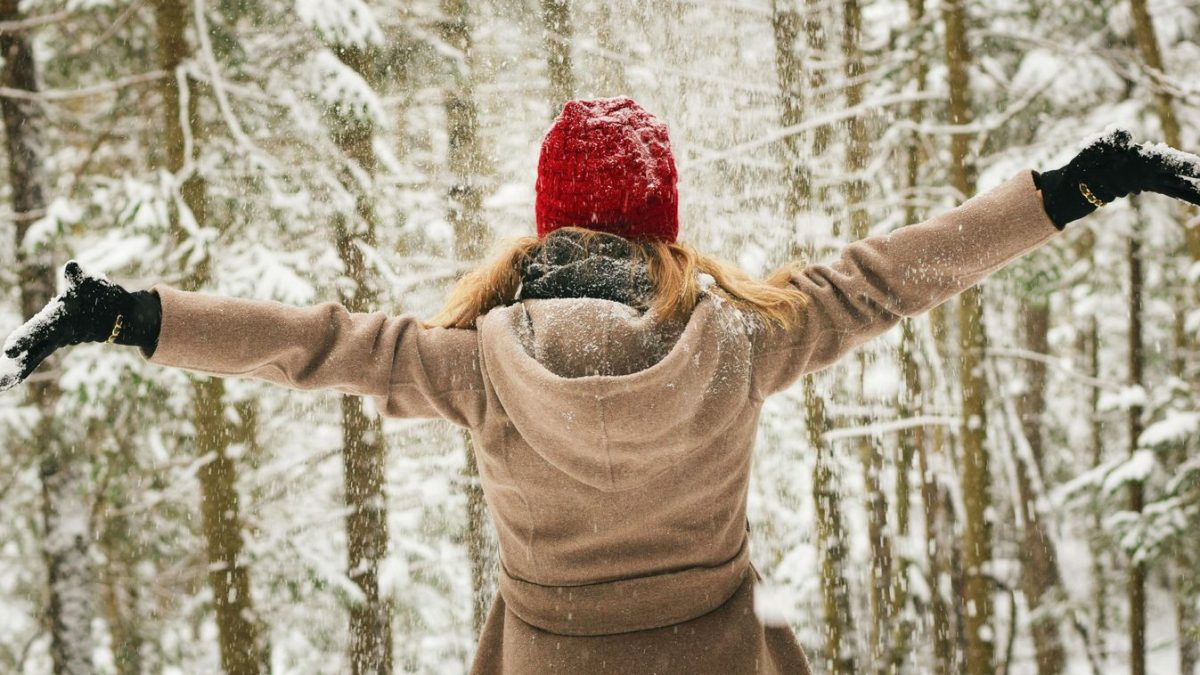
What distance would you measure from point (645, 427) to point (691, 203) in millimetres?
5898

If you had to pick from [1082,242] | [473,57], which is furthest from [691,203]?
[1082,242]

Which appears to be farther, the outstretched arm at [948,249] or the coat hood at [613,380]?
the outstretched arm at [948,249]

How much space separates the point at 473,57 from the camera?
315 inches

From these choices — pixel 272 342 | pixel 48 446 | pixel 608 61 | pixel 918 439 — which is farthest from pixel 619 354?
pixel 918 439

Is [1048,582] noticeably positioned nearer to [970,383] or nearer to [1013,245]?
[970,383]

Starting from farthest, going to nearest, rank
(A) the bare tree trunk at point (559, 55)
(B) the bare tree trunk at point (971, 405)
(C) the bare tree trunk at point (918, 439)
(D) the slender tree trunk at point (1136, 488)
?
(D) the slender tree trunk at point (1136, 488)
(C) the bare tree trunk at point (918, 439)
(A) the bare tree trunk at point (559, 55)
(B) the bare tree trunk at point (971, 405)

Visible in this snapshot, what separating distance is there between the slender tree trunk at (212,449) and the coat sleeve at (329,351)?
4985 millimetres

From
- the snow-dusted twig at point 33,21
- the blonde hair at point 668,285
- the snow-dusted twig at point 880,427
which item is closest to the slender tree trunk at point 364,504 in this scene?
the snow-dusted twig at point 33,21

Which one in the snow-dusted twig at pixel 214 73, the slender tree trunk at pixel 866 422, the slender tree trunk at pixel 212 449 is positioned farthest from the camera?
the slender tree trunk at pixel 866 422

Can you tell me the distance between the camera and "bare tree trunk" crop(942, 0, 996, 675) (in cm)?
669

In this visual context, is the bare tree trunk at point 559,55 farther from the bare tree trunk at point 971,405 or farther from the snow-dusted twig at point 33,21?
the snow-dusted twig at point 33,21

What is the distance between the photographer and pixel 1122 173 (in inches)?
72.7

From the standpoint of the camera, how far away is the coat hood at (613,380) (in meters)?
1.62

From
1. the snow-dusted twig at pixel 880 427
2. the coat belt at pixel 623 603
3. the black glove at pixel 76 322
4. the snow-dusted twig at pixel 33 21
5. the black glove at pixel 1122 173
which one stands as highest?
the snow-dusted twig at pixel 33 21
